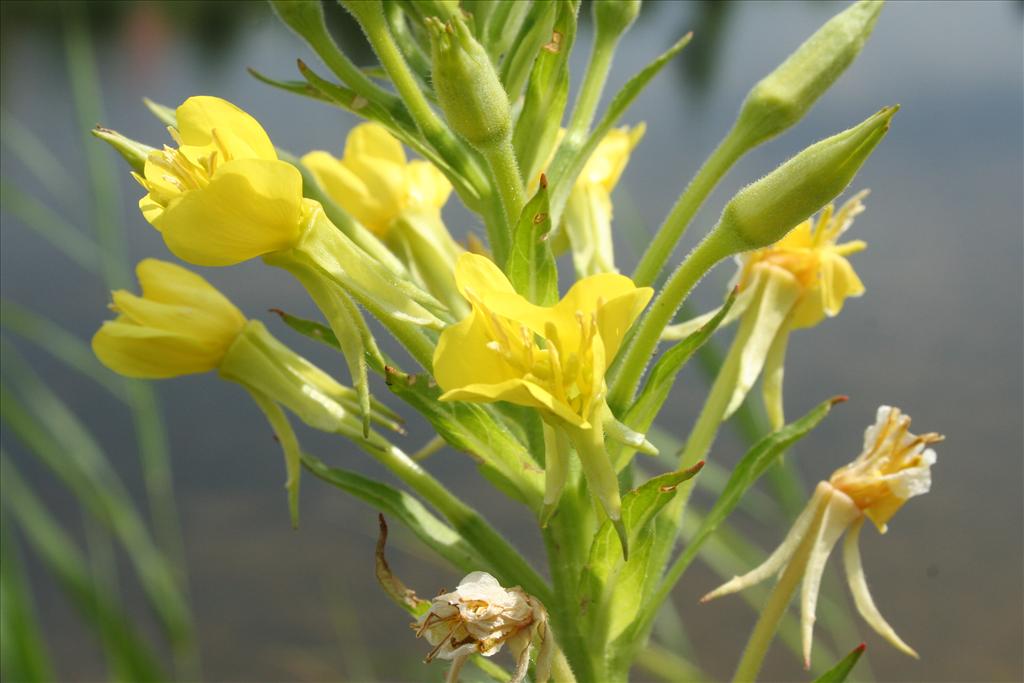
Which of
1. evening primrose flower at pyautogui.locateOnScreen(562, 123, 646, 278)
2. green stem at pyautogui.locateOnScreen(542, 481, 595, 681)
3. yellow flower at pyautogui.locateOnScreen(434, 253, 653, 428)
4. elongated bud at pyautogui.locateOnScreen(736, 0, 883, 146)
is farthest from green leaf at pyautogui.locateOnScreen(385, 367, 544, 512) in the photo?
elongated bud at pyautogui.locateOnScreen(736, 0, 883, 146)

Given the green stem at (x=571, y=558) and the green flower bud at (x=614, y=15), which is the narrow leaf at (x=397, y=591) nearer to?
the green stem at (x=571, y=558)

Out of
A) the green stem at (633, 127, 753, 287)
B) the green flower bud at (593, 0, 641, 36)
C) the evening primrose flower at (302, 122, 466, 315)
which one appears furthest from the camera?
the evening primrose flower at (302, 122, 466, 315)

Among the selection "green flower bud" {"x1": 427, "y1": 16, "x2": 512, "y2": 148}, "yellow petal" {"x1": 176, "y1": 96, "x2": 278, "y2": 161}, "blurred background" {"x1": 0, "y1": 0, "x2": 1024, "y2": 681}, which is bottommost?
"blurred background" {"x1": 0, "y1": 0, "x2": 1024, "y2": 681}

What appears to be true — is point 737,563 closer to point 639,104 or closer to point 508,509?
point 508,509

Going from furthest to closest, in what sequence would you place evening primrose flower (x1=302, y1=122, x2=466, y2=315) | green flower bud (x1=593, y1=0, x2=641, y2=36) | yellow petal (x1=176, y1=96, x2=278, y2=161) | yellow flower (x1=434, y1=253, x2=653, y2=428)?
evening primrose flower (x1=302, y1=122, x2=466, y2=315)
green flower bud (x1=593, y1=0, x2=641, y2=36)
yellow petal (x1=176, y1=96, x2=278, y2=161)
yellow flower (x1=434, y1=253, x2=653, y2=428)

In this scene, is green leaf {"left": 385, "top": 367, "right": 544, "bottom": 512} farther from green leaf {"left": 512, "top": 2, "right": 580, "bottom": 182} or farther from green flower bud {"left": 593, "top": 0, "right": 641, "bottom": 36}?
green flower bud {"left": 593, "top": 0, "right": 641, "bottom": 36}

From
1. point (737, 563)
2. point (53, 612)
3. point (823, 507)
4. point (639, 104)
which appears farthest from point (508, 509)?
point (639, 104)

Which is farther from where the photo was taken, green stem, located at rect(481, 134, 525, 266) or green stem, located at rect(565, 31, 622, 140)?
green stem, located at rect(565, 31, 622, 140)
